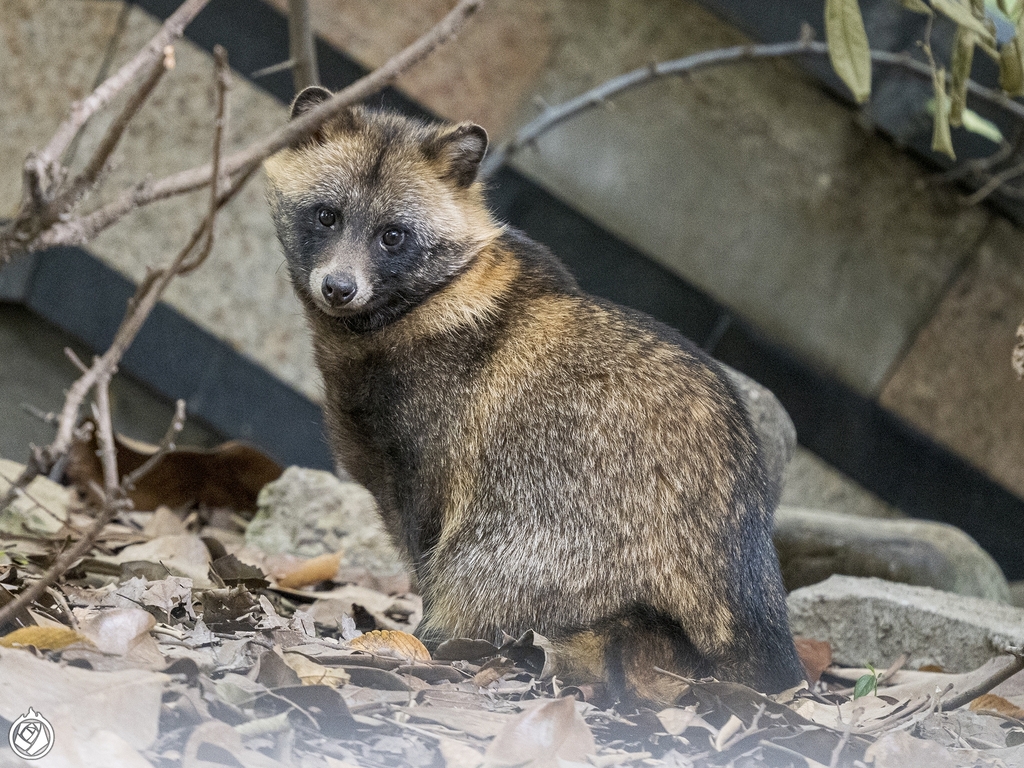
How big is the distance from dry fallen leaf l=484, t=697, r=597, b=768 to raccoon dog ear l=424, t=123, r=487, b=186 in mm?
2154

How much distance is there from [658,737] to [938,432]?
4545mm

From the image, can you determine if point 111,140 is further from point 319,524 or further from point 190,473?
point 190,473

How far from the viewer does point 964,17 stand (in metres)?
3.32

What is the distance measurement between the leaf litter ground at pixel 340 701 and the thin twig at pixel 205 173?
36.1 inches

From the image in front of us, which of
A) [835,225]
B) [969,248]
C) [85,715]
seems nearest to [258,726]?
[85,715]

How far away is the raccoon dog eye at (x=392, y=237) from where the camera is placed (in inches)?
149

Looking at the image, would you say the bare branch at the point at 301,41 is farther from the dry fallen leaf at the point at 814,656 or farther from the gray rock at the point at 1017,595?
the gray rock at the point at 1017,595

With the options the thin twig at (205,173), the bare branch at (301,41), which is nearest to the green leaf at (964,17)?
the thin twig at (205,173)

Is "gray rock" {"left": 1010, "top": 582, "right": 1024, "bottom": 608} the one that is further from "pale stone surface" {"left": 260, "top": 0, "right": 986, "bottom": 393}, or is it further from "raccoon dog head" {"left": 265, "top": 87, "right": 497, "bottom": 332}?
"raccoon dog head" {"left": 265, "top": 87, "right": 497, "bottom": 332}

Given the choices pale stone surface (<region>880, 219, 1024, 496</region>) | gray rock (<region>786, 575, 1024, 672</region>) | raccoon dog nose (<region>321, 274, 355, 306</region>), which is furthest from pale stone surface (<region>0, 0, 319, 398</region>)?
pale stone surface (<region>880, 219, 1024, 496</region>)

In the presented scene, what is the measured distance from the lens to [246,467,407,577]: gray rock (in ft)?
16.6

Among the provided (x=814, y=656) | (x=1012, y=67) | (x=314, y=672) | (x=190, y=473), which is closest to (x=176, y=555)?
(x=190, y=473)

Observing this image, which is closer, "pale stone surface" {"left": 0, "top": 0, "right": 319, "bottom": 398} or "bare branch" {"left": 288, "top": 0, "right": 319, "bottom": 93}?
"bare branch" {"left": 288, "top": 0, "right": 319, "bottom": 93}

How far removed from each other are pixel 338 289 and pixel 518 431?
2.51 ft
